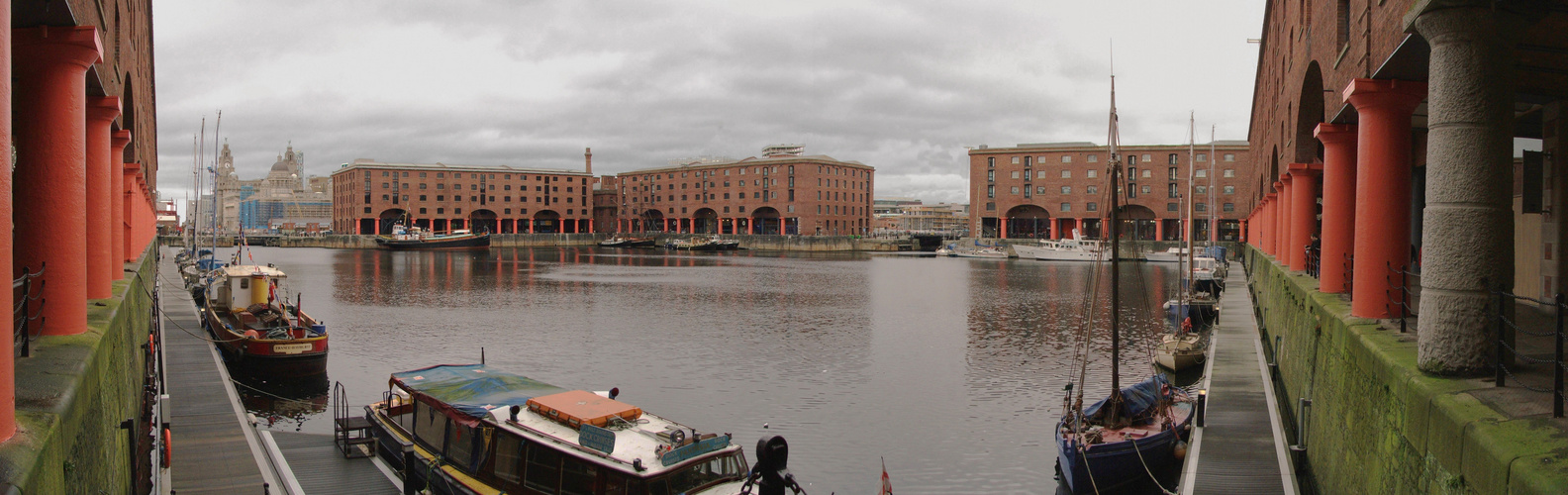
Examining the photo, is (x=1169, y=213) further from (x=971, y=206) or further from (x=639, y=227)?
(x=639, y=227)

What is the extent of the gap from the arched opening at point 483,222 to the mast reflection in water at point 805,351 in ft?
278

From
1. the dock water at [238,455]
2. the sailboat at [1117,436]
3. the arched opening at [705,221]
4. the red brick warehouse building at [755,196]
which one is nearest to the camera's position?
the dock water at [238,455]

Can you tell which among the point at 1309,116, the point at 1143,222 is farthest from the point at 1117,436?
the point at 1143,222

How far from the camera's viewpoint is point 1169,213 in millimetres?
114875

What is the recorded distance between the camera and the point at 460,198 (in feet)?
489

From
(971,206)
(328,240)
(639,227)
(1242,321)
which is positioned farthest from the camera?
(639,227)

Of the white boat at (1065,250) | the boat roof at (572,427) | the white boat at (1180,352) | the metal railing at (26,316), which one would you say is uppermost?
the metal railing at (26,316)

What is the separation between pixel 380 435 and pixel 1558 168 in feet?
74.0

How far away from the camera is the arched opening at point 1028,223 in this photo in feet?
403

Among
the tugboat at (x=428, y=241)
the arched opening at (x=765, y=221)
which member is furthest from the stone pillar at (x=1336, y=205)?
the arched opening at (x=765, y=221)

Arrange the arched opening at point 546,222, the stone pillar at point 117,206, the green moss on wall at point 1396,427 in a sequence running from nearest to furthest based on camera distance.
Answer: the green moss on wall at point 1396,427 < the stone pillar at point 117,206 < the arched opening at point 546,222

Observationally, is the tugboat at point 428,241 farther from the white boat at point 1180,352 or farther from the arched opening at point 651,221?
the white boat at point 1180,352

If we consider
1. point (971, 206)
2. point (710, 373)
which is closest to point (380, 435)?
point (710, 373)

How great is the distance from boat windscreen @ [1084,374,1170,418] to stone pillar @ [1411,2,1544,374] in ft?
30.3
